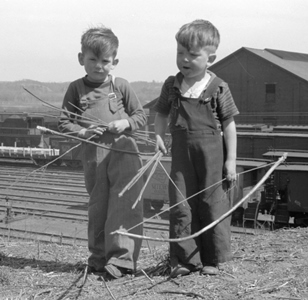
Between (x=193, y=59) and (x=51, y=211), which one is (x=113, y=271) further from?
(x=51, y=211)

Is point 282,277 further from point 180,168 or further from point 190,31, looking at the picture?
point 190,31

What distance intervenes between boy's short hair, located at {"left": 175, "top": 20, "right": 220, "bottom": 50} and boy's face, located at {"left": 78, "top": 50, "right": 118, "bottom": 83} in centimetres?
64

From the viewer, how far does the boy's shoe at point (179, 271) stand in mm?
4023

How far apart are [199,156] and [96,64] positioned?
111cm

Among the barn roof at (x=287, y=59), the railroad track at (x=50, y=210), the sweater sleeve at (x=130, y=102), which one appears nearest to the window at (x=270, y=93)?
the barn roof at (x=287, y=59)

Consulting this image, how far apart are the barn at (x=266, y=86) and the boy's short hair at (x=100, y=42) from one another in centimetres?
2641

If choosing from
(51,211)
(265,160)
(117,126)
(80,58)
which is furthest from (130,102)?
(265,160)

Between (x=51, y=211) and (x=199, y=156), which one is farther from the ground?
(x=199, y=156)

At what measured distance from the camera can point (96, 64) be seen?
4.20 m

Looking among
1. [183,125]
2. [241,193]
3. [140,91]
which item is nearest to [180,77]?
[183,125]

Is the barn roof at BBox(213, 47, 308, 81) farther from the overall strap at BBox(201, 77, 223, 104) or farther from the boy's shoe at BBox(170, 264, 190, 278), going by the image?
the boy's shoe at BBox(170, 264, 190, 278)

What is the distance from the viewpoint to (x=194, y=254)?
4.05m

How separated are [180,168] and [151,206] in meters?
13.9

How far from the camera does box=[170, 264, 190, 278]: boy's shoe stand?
4023 millimetres
